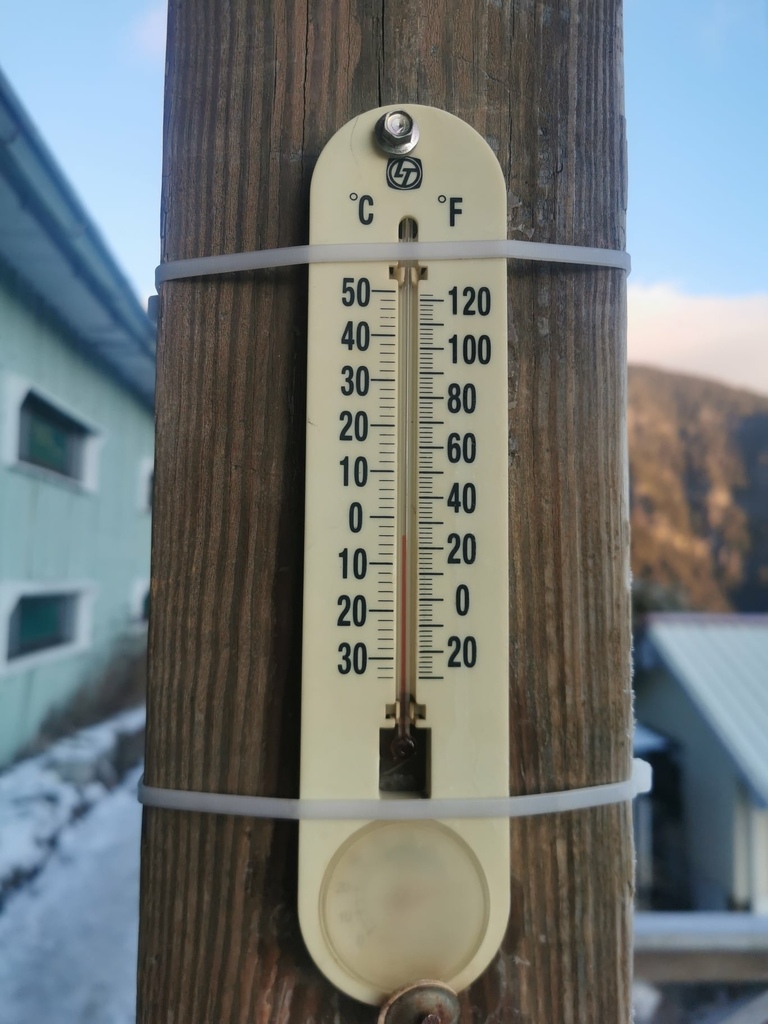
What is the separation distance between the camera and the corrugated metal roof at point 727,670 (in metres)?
2.16

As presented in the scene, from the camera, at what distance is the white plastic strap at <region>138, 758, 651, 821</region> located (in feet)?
1.64

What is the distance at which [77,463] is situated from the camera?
1.97 m

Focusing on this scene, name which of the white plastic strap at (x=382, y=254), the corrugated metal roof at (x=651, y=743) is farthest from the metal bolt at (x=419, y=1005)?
the corrugated metal roof at (x=651, y=743)

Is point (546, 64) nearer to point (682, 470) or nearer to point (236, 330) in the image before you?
point (236, 330)

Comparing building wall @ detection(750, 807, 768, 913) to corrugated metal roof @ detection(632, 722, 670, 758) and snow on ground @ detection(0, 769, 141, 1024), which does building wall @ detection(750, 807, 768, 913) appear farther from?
snow on ground @ detection(0, 769, 141, 1024)

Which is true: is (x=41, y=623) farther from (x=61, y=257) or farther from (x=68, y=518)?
(x=61, y=257)

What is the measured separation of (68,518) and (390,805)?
164 cm

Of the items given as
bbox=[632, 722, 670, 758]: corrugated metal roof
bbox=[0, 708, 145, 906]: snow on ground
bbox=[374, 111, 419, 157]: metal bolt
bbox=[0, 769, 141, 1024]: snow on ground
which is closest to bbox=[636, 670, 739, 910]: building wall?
bbox=[632, 722, 670, 758]: corrugated metal roof

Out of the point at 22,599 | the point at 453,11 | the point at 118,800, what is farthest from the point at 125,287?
the point at 453,11

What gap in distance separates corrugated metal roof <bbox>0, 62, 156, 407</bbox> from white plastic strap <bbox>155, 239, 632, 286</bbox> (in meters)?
1.04

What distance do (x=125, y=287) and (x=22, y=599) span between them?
846 mm

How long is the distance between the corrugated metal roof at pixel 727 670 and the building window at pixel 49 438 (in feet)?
6.38

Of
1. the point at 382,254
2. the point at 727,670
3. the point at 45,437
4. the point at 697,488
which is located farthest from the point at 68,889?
the point at 697,488

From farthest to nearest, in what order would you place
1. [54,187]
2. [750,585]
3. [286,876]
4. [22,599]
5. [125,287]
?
[750,585] → [125,287] → [22,599] → [54,187] → [286,876]
